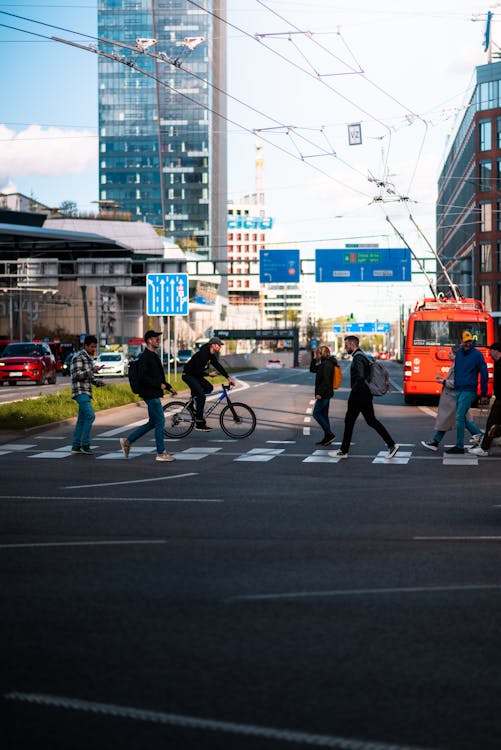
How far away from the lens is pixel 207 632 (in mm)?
5598

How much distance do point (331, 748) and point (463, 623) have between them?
2.08 meters

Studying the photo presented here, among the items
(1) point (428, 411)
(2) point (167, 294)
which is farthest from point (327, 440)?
(2) point (167, 294)

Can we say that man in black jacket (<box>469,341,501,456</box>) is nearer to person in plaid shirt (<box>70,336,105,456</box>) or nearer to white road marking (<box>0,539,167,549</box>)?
person in plaid shirt (<box>70,336,105,456</box>)

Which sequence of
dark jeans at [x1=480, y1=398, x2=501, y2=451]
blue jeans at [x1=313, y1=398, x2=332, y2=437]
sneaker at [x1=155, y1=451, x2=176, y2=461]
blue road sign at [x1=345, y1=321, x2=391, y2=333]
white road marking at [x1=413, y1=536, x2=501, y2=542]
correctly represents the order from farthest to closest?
blue road sign at [x1=345, y1=321, x2=391, y2=333], blue jeans at [x1=313, y1=398, x2=332, y2=437], dark jeans at [x1=480, y1=398, x2=501, y2=451], sneaker at [x1=155, y1=451, x2=176, y2=461], white road marking at [x1=413, y1=536, x2=501, y2=542]

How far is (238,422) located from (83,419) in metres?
3.91

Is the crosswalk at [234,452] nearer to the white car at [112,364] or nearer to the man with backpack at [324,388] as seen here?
the man with backpack at [324,388]

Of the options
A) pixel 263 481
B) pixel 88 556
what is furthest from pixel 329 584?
pixel 263 481

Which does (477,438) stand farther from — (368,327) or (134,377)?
(368,327)

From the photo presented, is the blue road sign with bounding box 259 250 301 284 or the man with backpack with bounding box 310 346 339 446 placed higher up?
the blue road sign with bounding box 259 250 301 284

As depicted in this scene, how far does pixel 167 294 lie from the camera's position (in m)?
37.1

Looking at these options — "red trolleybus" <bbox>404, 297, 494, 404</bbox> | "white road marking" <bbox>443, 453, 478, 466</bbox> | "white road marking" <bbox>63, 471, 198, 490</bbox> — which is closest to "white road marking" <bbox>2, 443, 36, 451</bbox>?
"white road marking" <bbox>63, 471, 198, 490</bbox>

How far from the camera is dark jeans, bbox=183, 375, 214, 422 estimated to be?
63.3 feet

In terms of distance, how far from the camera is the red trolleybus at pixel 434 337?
3159 cm

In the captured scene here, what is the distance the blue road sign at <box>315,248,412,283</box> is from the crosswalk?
42.6m
